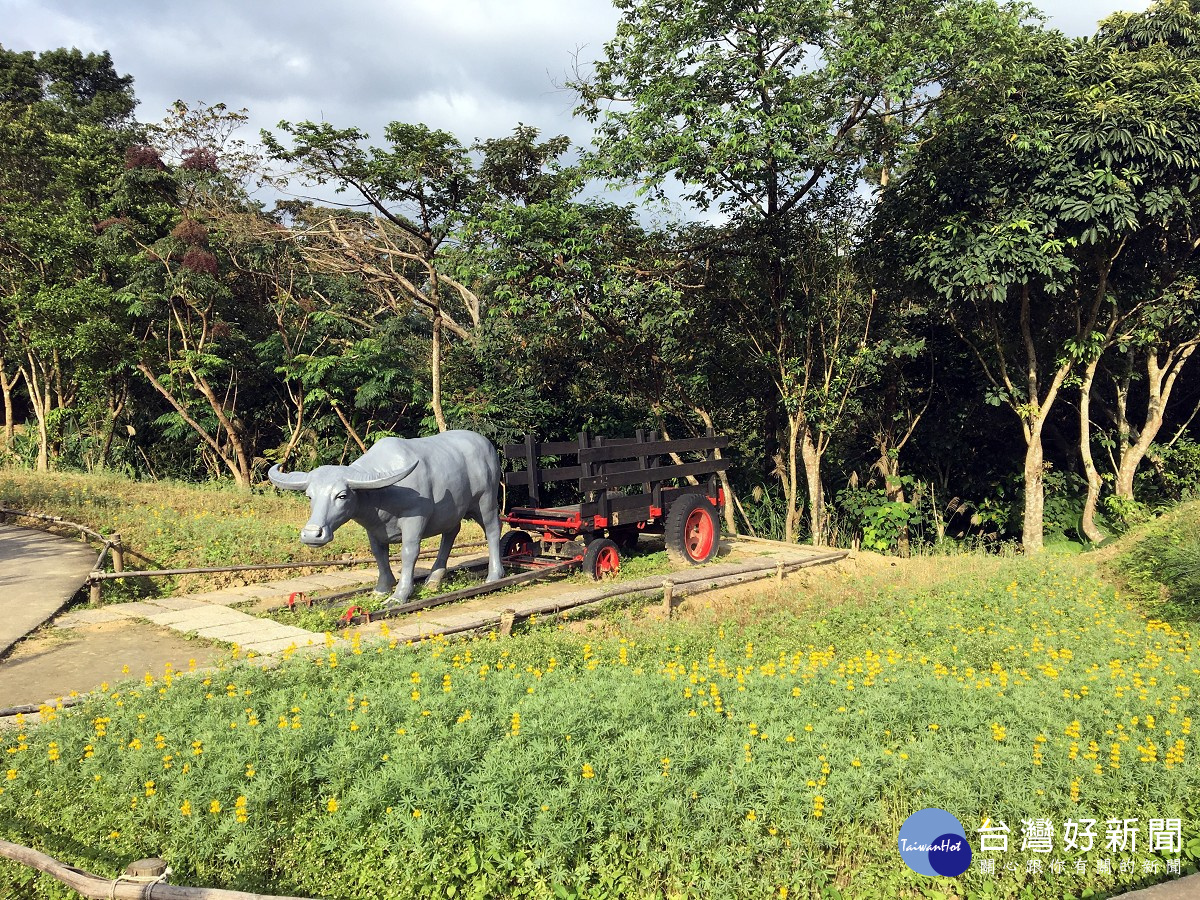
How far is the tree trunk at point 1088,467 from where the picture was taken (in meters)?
12.7

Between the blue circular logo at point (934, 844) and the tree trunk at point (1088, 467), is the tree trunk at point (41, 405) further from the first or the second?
the tree trunk at point (1088, 467)

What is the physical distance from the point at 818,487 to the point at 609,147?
22.1 feet

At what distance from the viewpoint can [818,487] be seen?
1412 cm

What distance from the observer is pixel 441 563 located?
30.3 ft

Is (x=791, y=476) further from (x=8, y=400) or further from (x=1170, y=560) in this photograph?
(x=8, y=400)

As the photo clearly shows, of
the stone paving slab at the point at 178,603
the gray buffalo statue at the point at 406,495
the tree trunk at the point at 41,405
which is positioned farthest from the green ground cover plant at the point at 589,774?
the tree trunk at the point at 41,405

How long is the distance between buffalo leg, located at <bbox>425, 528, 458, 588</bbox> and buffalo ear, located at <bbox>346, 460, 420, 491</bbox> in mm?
1426

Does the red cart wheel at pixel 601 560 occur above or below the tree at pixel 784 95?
below

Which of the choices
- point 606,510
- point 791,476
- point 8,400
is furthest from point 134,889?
point 8,400

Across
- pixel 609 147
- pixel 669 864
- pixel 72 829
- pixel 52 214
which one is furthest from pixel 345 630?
pixel 52 214

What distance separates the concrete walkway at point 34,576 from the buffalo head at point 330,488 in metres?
2.63

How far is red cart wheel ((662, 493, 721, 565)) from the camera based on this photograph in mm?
10773

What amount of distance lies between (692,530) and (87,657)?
7.13 m

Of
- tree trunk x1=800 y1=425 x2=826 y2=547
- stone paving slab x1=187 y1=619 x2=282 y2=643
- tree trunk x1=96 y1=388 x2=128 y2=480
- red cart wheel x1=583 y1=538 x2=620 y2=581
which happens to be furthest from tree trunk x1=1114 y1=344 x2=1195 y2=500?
tree trunk x1=96 y1=388 x2=128 y2=480
